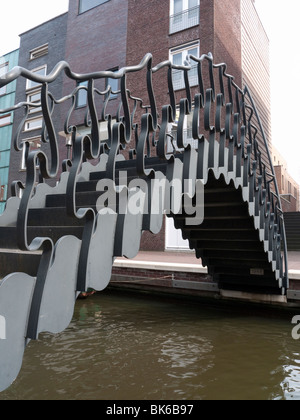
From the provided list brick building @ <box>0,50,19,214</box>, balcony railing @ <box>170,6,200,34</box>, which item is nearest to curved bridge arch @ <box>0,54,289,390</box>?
balcony railing @ <box>170,6,200,34</box>

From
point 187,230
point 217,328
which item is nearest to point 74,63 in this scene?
point 187,230

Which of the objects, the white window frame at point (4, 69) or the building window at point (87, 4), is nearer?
the building window at point (87, 4)

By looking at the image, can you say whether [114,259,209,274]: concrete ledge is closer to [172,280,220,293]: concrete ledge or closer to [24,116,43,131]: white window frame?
[172,280,220,293]: concrete ledge

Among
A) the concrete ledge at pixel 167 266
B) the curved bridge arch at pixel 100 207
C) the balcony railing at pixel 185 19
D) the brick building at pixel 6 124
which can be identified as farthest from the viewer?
the brick building at pixel 6 124

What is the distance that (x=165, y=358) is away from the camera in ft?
14.2

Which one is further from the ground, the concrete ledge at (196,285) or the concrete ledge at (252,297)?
the concrete ledge at (196,285)

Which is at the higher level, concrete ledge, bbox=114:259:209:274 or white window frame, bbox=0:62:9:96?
white window frame, bbox=0:62:9:96

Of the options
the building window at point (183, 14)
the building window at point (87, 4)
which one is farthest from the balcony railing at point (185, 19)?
the building window at point (87, 4)

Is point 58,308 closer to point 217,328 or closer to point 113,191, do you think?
point 113,191

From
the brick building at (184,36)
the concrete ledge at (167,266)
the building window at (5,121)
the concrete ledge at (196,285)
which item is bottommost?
the concrete ledge at (196,285)

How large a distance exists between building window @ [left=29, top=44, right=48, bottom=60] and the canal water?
18.4 metres

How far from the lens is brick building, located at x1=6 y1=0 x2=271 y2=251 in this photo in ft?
48.0

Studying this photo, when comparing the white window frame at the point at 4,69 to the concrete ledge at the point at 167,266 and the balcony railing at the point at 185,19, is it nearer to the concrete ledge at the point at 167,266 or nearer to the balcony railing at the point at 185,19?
the balcony railing at the point at 185,19

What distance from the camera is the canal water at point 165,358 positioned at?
3.46m
